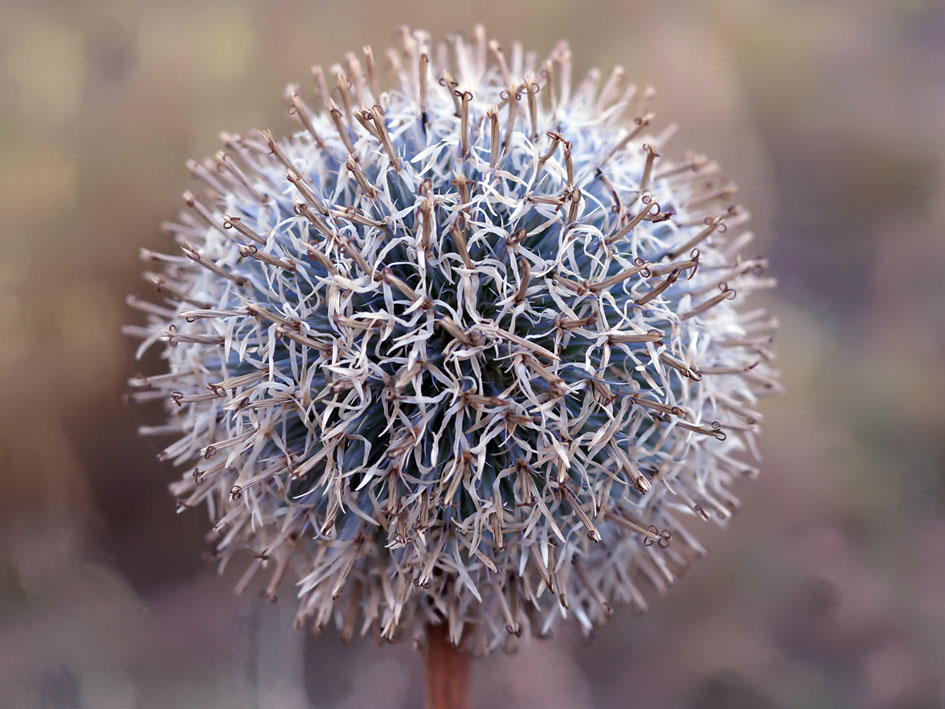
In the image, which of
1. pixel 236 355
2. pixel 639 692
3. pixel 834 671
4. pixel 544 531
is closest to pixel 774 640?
pixel 834 671

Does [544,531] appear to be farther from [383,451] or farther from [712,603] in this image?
[712,603]

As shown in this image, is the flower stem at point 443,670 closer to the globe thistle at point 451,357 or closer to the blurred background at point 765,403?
the globe thistle at point 451,357

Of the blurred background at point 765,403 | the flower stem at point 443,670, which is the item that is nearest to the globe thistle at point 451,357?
the flower stem at point 443,670

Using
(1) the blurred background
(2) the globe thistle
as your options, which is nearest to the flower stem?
(2) the globe thistle

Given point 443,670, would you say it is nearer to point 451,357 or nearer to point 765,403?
point 451,357

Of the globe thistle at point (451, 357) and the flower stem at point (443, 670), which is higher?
the globe thistle at point (451, 357)

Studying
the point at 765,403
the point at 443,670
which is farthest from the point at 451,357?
the point at 765,403
